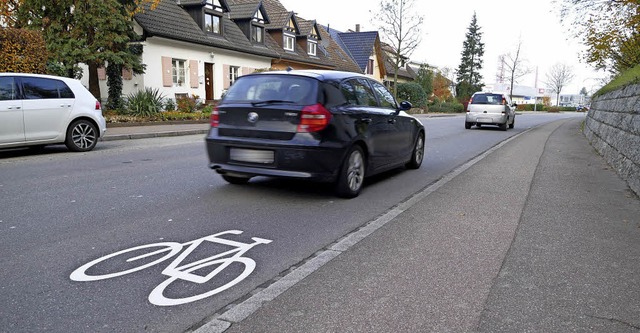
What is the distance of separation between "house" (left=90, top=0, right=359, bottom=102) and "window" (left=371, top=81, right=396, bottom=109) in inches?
726

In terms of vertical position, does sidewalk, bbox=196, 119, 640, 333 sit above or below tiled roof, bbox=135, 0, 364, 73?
below

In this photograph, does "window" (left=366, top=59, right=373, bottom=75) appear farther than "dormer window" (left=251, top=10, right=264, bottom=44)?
Yes

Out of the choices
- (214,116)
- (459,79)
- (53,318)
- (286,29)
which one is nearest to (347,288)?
(53,318)

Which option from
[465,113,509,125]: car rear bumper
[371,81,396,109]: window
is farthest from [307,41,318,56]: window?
[371,81,396,109]: window

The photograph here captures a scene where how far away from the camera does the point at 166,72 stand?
24.8 meters

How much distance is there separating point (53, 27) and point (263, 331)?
67.5ft

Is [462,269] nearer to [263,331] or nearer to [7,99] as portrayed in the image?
[263,331]

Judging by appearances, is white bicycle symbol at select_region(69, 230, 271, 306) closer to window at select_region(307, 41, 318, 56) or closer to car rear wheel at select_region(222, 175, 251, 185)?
car rear wheel at select_region(222, 175, 251, 185)

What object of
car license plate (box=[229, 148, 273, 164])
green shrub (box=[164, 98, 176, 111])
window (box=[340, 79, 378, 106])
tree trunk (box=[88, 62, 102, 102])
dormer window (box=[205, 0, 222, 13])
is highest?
dormer window (box=[205, 0, 222, 13])

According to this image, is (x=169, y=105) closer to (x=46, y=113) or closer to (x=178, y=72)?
(x=178, y=72)

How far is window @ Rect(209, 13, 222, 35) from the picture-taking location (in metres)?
28.9

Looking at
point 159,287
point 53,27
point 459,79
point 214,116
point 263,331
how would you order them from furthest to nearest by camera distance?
point 459,79, point 53,27, point 214,116, point 159,287, point 263,331

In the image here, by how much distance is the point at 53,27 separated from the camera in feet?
63.4

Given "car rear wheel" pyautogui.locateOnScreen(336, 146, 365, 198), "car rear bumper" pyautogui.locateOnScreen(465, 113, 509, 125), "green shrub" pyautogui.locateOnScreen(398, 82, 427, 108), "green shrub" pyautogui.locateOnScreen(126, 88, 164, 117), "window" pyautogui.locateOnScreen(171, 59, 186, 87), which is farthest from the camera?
"green shrub" pyautogui.locateOnScreen(398, 82, 427, 108)
